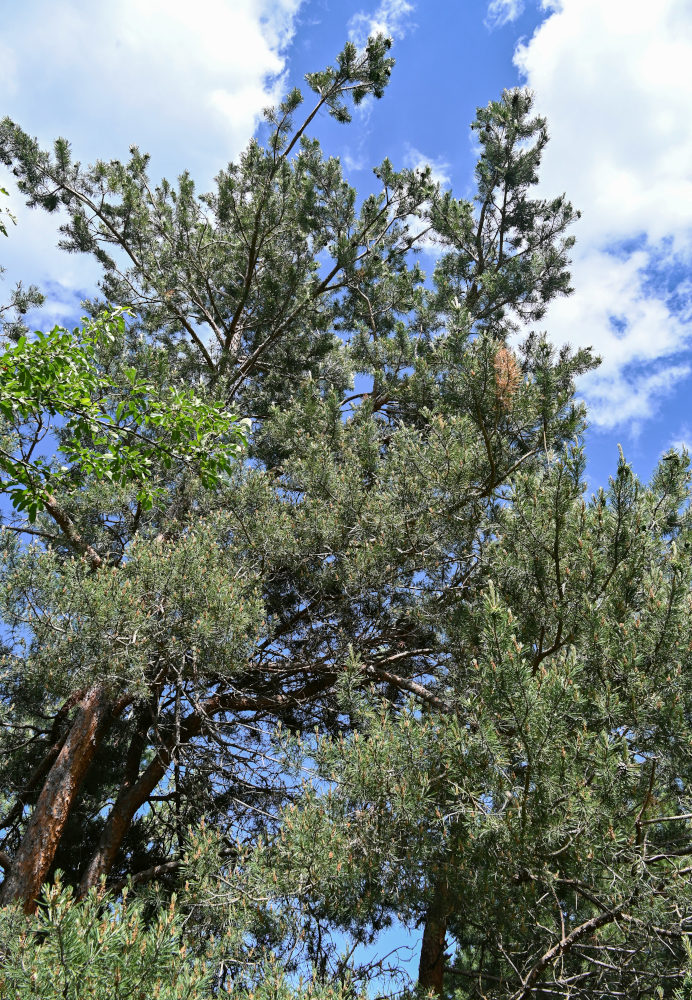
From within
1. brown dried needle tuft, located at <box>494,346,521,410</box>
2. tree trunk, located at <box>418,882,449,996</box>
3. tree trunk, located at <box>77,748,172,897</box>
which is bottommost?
tree trunk, located at <box>418,882,449,996</box>

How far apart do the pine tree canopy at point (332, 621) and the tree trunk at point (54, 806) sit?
3 cm

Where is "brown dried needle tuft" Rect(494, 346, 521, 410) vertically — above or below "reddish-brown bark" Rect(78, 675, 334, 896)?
above

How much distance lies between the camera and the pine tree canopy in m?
2.92

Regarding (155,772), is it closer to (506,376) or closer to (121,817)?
(121,817)

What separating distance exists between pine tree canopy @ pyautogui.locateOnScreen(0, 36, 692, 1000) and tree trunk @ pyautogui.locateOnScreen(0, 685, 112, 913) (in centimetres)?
3

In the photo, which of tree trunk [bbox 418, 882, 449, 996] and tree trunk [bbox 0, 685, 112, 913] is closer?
tree trunk [bbox 418, 882, 449, 996]

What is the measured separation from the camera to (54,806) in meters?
5.00

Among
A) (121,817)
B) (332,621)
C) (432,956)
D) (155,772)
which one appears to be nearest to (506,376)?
(332,621)

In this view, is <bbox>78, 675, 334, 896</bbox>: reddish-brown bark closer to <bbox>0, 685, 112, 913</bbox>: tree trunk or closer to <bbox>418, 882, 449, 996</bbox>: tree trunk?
<bbox>0, 685, 112, 913</bbox>: tree trunk

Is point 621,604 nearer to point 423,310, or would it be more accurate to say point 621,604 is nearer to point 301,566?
point 301,566

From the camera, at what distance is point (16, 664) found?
6215 mm

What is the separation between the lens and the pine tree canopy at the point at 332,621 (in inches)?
115

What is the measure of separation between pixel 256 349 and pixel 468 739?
18.1 ft

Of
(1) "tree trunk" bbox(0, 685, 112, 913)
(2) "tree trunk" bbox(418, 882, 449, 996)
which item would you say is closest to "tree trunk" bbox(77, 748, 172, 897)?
(1) "tree trunk" bbox(0, 685, 112, 913)
